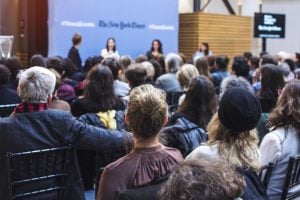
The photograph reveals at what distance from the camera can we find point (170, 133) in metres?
3.29

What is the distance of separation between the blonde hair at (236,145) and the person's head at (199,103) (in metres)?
1.15

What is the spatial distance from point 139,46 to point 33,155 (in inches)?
350

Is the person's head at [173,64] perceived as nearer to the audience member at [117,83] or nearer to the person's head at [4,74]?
the audience member at [117,83]

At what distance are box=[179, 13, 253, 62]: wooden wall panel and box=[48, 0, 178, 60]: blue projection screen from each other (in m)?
0.75

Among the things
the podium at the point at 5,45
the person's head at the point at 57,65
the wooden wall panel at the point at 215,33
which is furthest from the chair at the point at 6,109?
the wooden wall panel at the point at 215,33

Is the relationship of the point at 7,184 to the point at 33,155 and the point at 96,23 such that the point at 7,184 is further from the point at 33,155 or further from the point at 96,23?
the point at 96,23

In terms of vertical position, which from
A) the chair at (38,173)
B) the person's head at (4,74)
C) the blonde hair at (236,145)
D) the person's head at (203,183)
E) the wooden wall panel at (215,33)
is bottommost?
the chair at (38,173)

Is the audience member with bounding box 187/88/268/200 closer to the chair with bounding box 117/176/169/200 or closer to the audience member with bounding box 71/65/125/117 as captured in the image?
the chair with bounding box 117/176/169/200

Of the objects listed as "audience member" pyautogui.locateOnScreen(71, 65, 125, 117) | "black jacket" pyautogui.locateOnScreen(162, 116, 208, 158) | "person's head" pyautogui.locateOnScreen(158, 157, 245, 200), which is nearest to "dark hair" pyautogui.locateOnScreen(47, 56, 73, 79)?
"audience member" pyautogui.locateOnScreen(71, 65, 125, 117)

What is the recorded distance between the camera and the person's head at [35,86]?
9.63 feet

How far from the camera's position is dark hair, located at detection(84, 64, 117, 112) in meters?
3.92

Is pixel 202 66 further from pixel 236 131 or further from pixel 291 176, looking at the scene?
pixel 236 131

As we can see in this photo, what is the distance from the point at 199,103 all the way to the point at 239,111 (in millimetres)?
1345

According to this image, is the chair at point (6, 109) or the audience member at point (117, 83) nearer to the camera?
the chair at point (6, 109)
